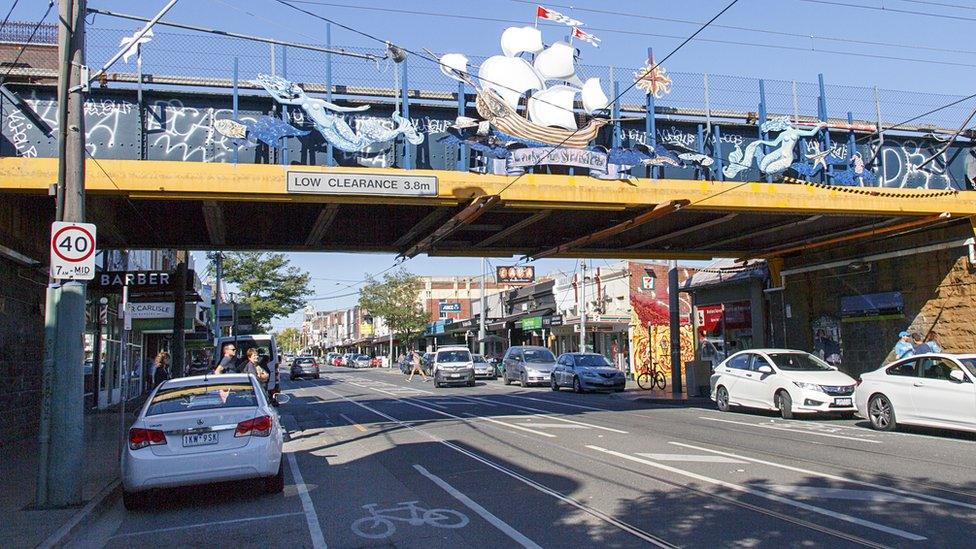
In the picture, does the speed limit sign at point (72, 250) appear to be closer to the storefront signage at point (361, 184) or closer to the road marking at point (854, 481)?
the storefront signage at point (361, 184)

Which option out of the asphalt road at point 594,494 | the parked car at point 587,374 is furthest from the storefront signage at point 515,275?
the asphalt road at point 594,494

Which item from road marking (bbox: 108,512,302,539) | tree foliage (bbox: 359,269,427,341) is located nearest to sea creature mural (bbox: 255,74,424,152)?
road marking (bbox: 108,512,302,539)

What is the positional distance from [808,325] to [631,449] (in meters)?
13.3

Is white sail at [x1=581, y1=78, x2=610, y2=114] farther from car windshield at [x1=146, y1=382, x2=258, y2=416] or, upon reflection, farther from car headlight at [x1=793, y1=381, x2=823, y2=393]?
car windshield at [x1=146, y1=382, x2=258, y2=416]

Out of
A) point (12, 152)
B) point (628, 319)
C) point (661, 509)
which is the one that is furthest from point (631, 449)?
point (628, 319)

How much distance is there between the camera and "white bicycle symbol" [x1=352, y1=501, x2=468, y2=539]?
287 inches

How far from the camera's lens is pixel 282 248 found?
70.4ft

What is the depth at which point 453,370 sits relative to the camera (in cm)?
3500

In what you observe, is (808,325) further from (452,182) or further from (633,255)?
(452,182)

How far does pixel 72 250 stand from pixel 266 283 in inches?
1996

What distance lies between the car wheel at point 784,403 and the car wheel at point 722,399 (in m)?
2.04

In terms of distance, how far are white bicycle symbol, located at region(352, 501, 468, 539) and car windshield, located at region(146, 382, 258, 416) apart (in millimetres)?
2273

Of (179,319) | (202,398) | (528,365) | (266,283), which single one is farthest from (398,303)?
(202,398)

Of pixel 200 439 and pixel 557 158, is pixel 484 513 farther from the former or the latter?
pixel 557 158
